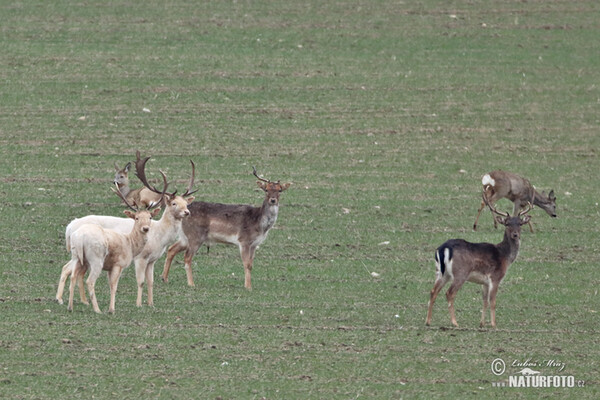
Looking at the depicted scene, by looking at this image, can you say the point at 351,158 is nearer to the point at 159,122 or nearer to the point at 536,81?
the point at 159,122

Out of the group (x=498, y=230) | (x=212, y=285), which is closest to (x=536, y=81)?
(x=498, y=230)

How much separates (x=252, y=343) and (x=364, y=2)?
2302cm

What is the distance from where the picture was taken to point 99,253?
13664mm

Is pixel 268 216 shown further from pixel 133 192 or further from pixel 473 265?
pixel 133 192

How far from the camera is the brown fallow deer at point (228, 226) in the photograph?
1670 centimetres

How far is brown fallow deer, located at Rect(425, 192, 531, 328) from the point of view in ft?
45.8

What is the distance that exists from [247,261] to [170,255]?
46.0 inches

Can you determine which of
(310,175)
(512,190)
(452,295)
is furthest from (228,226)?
(512,190)

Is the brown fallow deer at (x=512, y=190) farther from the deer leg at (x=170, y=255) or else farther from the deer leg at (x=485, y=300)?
the deer leg at (x=485, y=300)

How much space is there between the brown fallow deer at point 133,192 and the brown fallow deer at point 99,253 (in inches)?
203

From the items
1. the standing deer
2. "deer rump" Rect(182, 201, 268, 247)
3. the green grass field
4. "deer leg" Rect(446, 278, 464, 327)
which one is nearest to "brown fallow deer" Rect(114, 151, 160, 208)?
the green grass field

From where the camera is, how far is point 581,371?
12398mm

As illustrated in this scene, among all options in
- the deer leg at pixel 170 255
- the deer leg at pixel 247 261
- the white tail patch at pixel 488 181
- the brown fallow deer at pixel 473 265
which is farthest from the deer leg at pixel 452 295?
the white tail patch at pixel 488 181

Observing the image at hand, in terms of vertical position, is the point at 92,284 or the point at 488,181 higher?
the point at 488,181
